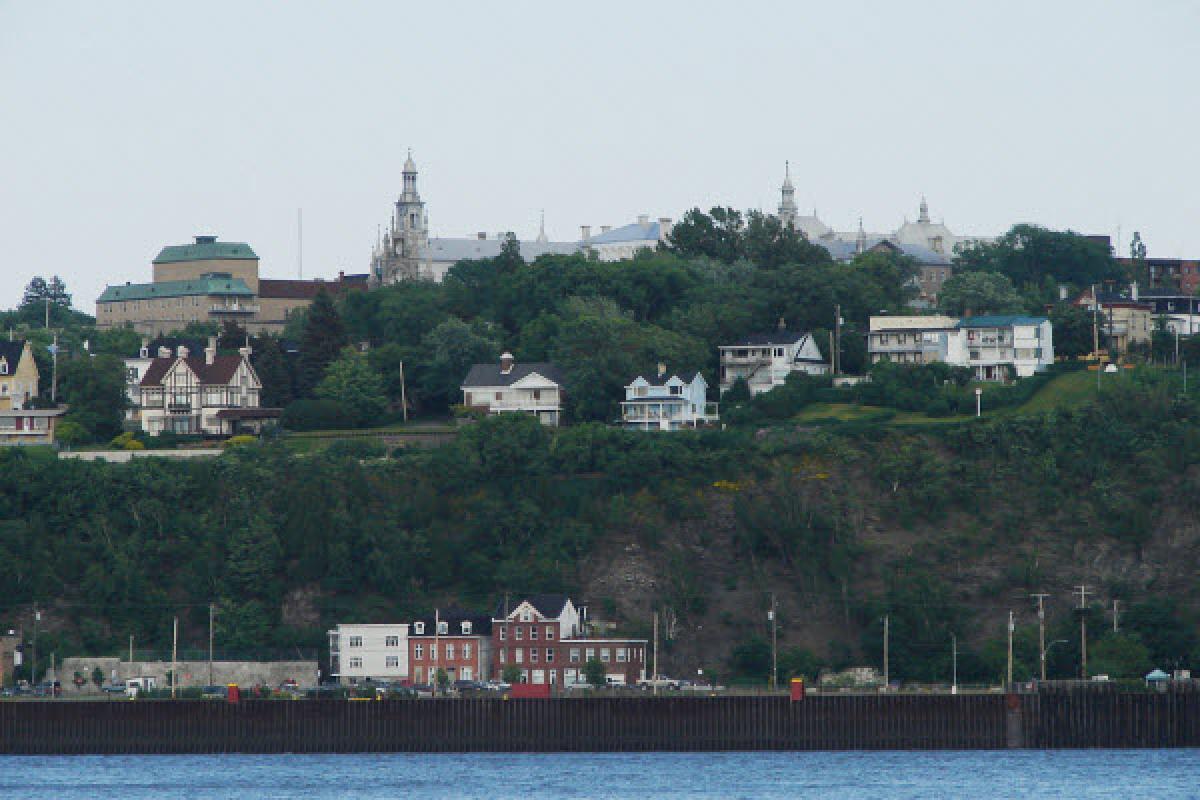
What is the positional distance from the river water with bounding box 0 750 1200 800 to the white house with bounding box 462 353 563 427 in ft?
160

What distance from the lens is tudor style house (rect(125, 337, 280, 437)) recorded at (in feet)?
549

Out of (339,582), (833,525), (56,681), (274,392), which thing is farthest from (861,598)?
(274,392)

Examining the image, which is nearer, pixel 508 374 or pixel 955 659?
pixel 955 659

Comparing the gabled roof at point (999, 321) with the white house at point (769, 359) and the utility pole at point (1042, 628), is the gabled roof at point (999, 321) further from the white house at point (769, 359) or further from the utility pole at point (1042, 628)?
the utility pole at point (1042, 628)

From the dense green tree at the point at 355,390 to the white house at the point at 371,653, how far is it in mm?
32337

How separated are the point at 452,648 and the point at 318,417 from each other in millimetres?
34919

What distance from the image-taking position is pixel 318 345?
570 ft

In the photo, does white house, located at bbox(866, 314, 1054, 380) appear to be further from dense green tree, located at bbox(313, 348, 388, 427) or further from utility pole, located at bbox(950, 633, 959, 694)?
utility pole, located at bbox(950, 633, 959, 694)

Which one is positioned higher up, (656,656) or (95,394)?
(95,394)

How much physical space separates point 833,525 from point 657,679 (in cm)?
1675

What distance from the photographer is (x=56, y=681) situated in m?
130

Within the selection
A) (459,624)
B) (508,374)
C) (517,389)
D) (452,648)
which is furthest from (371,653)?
(508,374)

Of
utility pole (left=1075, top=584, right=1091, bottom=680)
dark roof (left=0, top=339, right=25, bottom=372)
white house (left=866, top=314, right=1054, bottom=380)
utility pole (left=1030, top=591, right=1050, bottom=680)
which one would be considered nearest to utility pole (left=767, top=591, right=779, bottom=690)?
utility pole (left=1030, top=591, right=1050, bottom=680)

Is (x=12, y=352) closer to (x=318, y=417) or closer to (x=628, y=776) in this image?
(x=318, y=417)
